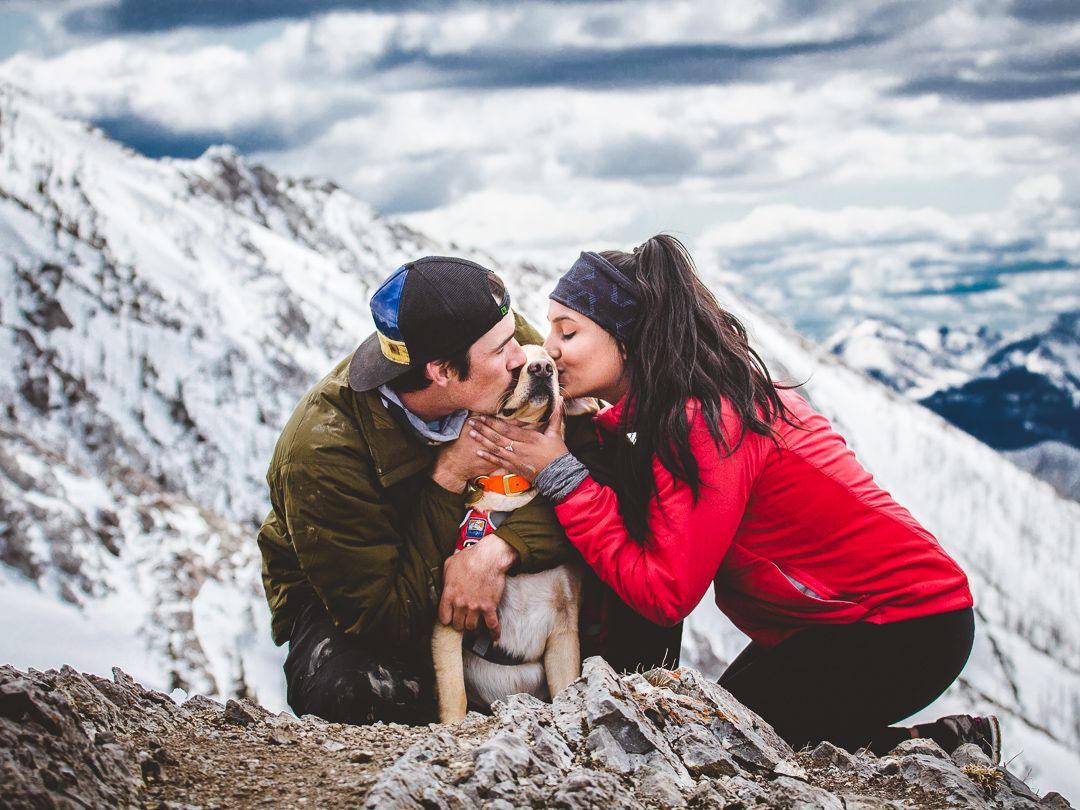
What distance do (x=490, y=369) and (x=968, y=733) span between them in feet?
11.1

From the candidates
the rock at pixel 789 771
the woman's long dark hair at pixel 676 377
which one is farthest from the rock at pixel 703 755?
the woman's long dark hair at pixel 676 377

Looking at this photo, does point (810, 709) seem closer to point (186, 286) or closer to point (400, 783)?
point (400, 783)

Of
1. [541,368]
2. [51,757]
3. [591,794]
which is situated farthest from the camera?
[541,368]

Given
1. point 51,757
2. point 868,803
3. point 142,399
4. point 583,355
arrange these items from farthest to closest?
point 142,399 → point 583,355 → point 868,803 → point 51,757

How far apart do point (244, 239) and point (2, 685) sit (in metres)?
31.0

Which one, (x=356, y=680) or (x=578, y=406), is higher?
(x=578, y=406)

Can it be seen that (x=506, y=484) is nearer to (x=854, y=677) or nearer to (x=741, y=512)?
(x=741, y=512)

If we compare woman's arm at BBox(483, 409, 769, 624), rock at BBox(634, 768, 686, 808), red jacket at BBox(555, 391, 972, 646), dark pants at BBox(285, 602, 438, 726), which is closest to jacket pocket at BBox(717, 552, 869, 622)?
red jacket at BBox(555, 391, 972, 646)

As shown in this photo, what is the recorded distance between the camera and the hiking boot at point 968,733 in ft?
16.8

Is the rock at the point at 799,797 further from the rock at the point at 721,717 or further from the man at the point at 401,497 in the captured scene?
the man at the point at 401,497

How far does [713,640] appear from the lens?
40.1 meters

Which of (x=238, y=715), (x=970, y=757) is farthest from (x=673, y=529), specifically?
(x=238, y=715)

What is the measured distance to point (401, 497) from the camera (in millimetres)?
5148

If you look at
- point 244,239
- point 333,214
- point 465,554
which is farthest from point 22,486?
point 333,214
